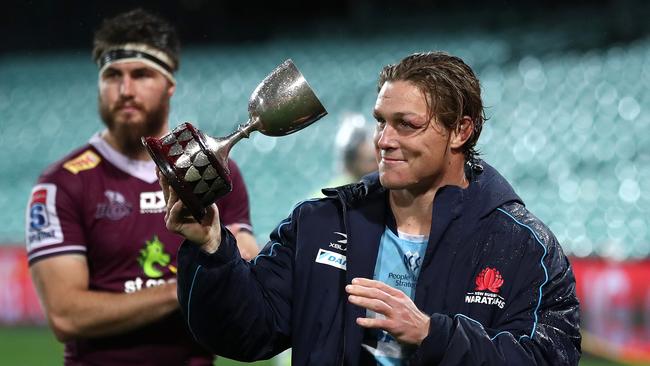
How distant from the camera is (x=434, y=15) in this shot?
11398 mm

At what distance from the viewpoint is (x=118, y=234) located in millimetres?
3209

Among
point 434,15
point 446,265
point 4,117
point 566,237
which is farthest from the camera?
point 4,117

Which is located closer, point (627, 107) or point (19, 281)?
point (19, 281)

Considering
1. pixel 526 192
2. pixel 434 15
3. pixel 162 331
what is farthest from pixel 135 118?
pixel 434 15

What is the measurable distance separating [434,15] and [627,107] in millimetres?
3085

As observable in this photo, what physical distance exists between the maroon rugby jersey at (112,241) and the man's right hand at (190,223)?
917mm

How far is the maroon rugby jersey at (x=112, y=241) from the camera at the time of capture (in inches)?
125

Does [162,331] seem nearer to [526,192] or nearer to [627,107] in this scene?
[526,192]

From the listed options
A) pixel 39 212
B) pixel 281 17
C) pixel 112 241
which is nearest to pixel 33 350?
pixel 39 212

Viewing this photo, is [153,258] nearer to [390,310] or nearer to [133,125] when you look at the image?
[133,125]

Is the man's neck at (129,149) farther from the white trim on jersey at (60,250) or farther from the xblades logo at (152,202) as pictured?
the white trim on jersey at (60,250)

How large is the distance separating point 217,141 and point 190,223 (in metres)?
0.21

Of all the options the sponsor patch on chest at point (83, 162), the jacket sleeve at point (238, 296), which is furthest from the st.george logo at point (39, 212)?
the jacket sleeve at point (238, 296)

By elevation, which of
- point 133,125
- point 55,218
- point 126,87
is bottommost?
point 55,218
